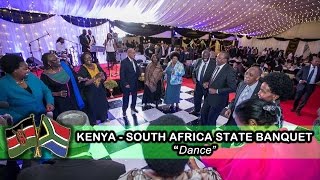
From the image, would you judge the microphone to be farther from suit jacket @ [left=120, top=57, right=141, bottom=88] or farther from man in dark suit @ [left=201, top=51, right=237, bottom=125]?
man in dark suit @ [left=201, top=51, right=237, bottom=125]

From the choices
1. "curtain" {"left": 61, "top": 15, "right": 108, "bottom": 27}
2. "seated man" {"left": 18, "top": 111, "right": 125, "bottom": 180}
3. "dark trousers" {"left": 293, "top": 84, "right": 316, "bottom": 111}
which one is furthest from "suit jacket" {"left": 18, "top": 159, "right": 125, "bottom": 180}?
"curtain" {"left": 61, "top": 15, "right": 108, "bottom": 27}

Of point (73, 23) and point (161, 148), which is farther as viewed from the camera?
point (73, 23)

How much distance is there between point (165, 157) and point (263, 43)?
1846 centimetres

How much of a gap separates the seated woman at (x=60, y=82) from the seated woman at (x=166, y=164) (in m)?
2.25

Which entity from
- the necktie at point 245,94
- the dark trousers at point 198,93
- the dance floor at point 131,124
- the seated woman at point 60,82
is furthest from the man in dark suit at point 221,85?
the seated woman at point 60,82

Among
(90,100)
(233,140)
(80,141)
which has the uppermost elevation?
(80,141)

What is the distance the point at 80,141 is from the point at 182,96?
497cm

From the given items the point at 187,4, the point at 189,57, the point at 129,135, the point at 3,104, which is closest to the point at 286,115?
the point at 129,135

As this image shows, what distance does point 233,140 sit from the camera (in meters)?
1.36

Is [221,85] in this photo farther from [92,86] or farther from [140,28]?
[140,28]

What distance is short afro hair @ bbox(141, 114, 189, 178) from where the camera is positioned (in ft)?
2.68

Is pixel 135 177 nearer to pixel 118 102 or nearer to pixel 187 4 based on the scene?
pixel 118 102

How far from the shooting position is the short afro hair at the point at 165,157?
32.2 inches

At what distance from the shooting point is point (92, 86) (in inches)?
129
